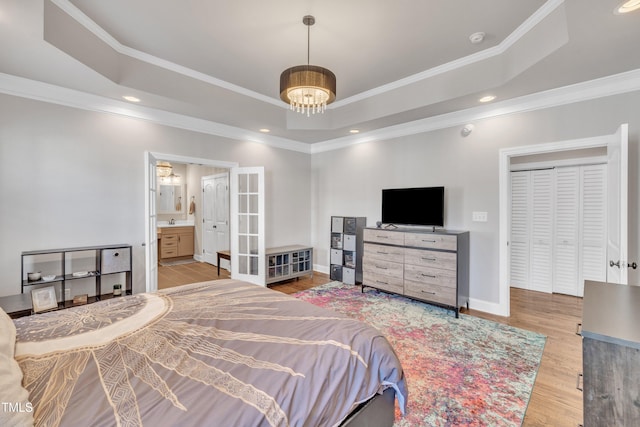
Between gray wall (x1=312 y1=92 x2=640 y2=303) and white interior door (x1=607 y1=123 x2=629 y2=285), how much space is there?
14.7 inches

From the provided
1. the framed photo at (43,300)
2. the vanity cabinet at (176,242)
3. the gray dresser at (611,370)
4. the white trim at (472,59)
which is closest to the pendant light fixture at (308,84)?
the white trim at (472,59)

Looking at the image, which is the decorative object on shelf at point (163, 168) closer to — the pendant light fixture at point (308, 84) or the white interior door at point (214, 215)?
the white interior door at point (214, 215)

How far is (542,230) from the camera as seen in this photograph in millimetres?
4383

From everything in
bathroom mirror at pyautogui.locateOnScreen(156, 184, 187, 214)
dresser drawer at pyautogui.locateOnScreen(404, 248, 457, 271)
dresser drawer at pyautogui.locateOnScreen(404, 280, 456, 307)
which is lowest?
dresser drawer at pyautogui.locateOnScreen(404, 280, 456, 307)

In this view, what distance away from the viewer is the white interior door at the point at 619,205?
216cm

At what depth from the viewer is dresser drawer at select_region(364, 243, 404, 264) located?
384cm

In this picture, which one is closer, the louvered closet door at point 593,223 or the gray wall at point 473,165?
the gray wall at point 473,165

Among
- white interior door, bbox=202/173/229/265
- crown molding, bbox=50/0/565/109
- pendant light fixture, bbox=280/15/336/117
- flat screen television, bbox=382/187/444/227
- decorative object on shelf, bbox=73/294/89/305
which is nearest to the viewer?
pendant light fixture, bbox=280/15/336/117

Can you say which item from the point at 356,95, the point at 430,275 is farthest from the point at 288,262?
the point at 356,95

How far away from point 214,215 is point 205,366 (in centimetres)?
556

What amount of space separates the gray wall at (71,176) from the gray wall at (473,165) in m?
2.59

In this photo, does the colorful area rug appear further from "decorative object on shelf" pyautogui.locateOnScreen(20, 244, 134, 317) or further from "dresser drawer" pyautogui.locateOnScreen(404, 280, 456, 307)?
"decorative object on shelf" pyautogui.locateOnScreen(20, 244, 134, 317)

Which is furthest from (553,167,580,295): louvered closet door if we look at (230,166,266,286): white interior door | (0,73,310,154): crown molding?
(0,73,310,154): crown molding

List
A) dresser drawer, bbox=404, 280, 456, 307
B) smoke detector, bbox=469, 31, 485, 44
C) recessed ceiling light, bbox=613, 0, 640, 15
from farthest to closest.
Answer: dresser drawer, bbox=404, 280, 456, 307 → smoke detector, bbox=469, 31, 485, 44 → recessed ceiling light, bbox=613, 0, 640, 15
